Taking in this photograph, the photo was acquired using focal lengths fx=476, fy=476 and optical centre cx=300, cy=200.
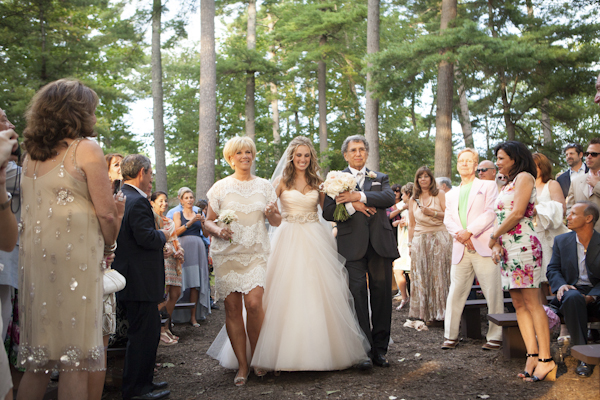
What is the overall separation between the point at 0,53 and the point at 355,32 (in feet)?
45.0

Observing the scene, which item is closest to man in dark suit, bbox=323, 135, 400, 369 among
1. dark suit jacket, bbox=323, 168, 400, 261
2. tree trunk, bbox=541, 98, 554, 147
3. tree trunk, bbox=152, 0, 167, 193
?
dark suit jacket, bbox=323, 168, 400, 261

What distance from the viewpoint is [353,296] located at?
498cm

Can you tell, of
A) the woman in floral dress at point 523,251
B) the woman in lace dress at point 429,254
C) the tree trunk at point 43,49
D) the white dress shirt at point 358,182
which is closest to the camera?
the woman in floral dress at point 523,251

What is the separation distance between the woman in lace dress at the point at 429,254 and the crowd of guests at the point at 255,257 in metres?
0.97

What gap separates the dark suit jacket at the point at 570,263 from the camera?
4.62m

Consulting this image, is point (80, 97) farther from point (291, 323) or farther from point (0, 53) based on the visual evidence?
point (0, 53)

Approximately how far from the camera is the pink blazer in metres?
5.75

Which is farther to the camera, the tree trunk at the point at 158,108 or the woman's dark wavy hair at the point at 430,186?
the tree trunk at the point at 158,108

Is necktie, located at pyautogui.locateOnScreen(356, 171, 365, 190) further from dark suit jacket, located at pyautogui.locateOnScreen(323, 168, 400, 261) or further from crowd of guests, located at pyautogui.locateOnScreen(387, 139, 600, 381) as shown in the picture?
crowd of guests, located at pyautogui.locateOnScreen(387, 139, 600, 381)

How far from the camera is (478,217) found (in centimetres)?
582

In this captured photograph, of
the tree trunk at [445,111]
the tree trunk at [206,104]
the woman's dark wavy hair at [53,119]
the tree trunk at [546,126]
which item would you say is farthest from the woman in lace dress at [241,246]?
the tree trunk at [546,126]

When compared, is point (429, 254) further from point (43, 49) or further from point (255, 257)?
point (43, 49)

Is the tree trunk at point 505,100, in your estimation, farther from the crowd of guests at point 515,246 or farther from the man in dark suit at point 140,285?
the man in dark suit at point 140,285

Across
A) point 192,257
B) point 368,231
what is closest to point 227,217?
Answer: point 368,231
